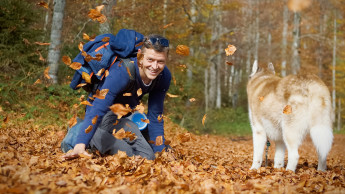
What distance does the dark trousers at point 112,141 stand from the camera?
12.9 feet

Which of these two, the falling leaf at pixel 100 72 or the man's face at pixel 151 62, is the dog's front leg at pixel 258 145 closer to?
the man's face at pixel 151 62

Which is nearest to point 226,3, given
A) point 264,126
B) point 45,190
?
point 264,126

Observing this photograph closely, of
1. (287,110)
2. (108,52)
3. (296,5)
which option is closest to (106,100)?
(108,52)

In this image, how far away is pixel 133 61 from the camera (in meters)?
3.65

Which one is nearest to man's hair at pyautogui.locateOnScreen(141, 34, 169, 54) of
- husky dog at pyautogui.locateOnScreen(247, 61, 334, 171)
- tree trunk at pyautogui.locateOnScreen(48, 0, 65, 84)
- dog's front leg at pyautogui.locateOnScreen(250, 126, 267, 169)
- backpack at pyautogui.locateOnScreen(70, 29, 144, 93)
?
backpack at pyautogui.locateOnScreen(70, 29, 144, 93)

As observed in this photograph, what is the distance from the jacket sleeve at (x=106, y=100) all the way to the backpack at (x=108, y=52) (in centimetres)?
11

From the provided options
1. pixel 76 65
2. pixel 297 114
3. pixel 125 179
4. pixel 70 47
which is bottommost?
pixel 125 179

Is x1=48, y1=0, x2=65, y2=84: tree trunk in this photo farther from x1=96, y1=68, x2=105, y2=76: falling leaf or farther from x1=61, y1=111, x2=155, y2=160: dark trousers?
x1=96, y1=68, x2=105, y2=76: falling leaf

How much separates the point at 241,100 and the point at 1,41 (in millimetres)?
23777

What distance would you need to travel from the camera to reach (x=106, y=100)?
3.40 meters

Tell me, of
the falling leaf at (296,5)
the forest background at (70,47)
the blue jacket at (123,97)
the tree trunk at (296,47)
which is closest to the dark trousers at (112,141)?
the blue jacket at (123,97)

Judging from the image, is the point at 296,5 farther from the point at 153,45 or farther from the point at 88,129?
the point at 88,129

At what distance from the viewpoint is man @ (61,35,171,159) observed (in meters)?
3.35

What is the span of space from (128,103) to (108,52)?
786 millimetres
